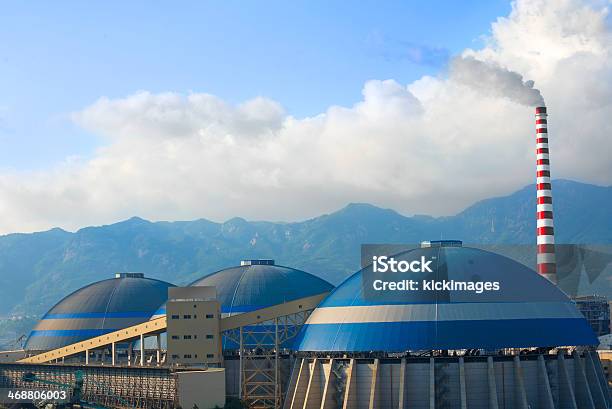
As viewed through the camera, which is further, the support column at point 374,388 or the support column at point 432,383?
the support column at point 374,388

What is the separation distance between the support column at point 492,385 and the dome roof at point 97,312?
80.0 metres

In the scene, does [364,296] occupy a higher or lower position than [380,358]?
higher

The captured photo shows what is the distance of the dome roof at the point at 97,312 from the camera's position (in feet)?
532

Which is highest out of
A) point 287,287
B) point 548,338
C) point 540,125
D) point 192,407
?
point 540,125

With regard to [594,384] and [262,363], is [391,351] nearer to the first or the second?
[262,363]

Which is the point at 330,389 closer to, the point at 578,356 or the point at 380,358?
the point at 380,358

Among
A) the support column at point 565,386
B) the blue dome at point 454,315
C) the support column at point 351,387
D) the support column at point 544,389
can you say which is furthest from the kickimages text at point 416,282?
the support column at point 351,387

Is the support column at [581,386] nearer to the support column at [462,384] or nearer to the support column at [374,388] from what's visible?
the support column at [462,384]

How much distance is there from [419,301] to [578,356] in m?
19.0

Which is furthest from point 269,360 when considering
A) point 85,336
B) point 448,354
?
point 85,336

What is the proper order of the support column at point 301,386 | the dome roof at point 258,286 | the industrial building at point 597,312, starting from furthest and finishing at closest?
the industrial building at point 597,312
the dome roof at point 258,286
the support column at point 301,386

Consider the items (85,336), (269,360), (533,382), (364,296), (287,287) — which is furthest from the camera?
(85,336)

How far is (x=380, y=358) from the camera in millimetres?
100438

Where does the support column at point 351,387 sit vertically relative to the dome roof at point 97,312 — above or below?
below
